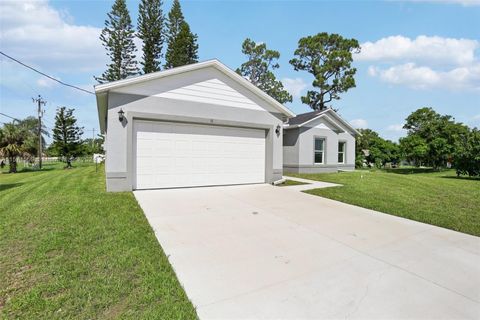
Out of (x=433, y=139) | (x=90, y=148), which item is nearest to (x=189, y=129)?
(x=433, y=139)

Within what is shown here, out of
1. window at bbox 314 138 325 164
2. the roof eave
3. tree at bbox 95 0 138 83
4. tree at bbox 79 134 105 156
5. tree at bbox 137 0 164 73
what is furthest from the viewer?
tree at bbox 79 134 105 156

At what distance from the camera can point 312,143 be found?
47.0ft

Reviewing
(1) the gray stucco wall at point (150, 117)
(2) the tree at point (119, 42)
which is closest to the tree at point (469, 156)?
(1) the gray stucco wall at point (150, 117)

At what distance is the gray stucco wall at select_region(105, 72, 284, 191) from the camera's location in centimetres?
754

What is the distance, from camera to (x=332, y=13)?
10.0 metres

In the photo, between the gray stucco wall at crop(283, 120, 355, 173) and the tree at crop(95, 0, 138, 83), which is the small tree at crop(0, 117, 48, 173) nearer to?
the tree at crop(95, 0, 138, 83)

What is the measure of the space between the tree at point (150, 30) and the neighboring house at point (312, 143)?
61.9 feet

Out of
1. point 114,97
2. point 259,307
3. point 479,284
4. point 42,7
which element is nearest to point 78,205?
point 114,97

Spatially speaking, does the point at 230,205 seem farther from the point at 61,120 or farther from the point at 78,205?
the point at 61,120

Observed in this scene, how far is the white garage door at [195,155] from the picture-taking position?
8016 mm

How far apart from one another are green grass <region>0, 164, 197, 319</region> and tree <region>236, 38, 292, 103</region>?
2697cm

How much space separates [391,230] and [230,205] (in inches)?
142

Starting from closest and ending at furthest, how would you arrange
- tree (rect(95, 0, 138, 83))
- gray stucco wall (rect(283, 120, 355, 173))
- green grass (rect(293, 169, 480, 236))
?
green grass (rect(293, 169, 480, 236)) < gray stucco wall (rect(283, 120, 355, 173)) < tree (rect(95, 0, 138, 83))

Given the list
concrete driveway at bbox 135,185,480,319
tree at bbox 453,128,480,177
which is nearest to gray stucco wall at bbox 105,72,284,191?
concrete driveway at bbox 135,185,480,319
